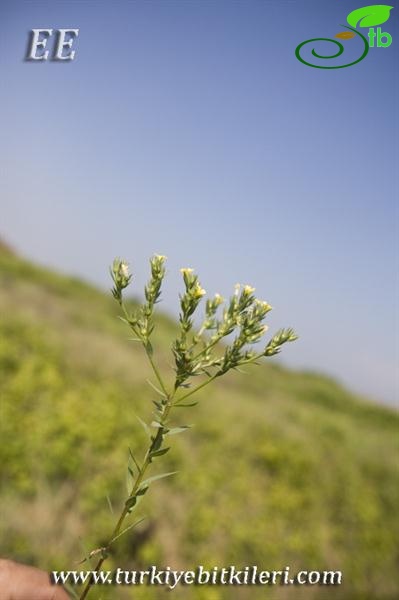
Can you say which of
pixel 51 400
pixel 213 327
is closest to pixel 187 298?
pixel 213 327

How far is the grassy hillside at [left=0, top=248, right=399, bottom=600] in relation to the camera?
19.7 feet

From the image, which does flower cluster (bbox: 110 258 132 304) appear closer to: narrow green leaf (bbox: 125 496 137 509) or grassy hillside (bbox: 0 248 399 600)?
narrow green leaf (bbox: 125 496 137 509)

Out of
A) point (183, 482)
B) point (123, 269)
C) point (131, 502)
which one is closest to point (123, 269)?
point (123, 269)

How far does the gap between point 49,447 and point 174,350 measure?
617 cm

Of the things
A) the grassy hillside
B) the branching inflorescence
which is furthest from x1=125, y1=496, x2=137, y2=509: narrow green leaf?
the grassy hillside

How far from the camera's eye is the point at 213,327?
48.1 inches

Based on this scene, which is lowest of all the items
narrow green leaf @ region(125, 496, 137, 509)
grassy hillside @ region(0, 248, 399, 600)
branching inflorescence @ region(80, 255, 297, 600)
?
narrow green leaf @ region(125, 496, 137, 509)

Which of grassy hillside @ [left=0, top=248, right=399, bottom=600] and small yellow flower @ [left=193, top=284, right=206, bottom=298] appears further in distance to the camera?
grassy hillside @ [left=0, top=248, right=399, bottom=600]

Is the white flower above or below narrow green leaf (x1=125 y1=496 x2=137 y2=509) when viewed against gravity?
above

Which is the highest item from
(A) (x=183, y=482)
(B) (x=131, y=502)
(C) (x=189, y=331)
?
(A) (x=183, y=482)

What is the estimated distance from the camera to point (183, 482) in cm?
761

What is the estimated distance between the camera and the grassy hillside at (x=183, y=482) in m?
6.02

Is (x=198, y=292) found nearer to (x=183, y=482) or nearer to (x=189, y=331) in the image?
(x=189, y=331)

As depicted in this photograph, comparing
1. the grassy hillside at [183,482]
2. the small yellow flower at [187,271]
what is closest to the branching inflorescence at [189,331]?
the small yellow flower at [187,271]
